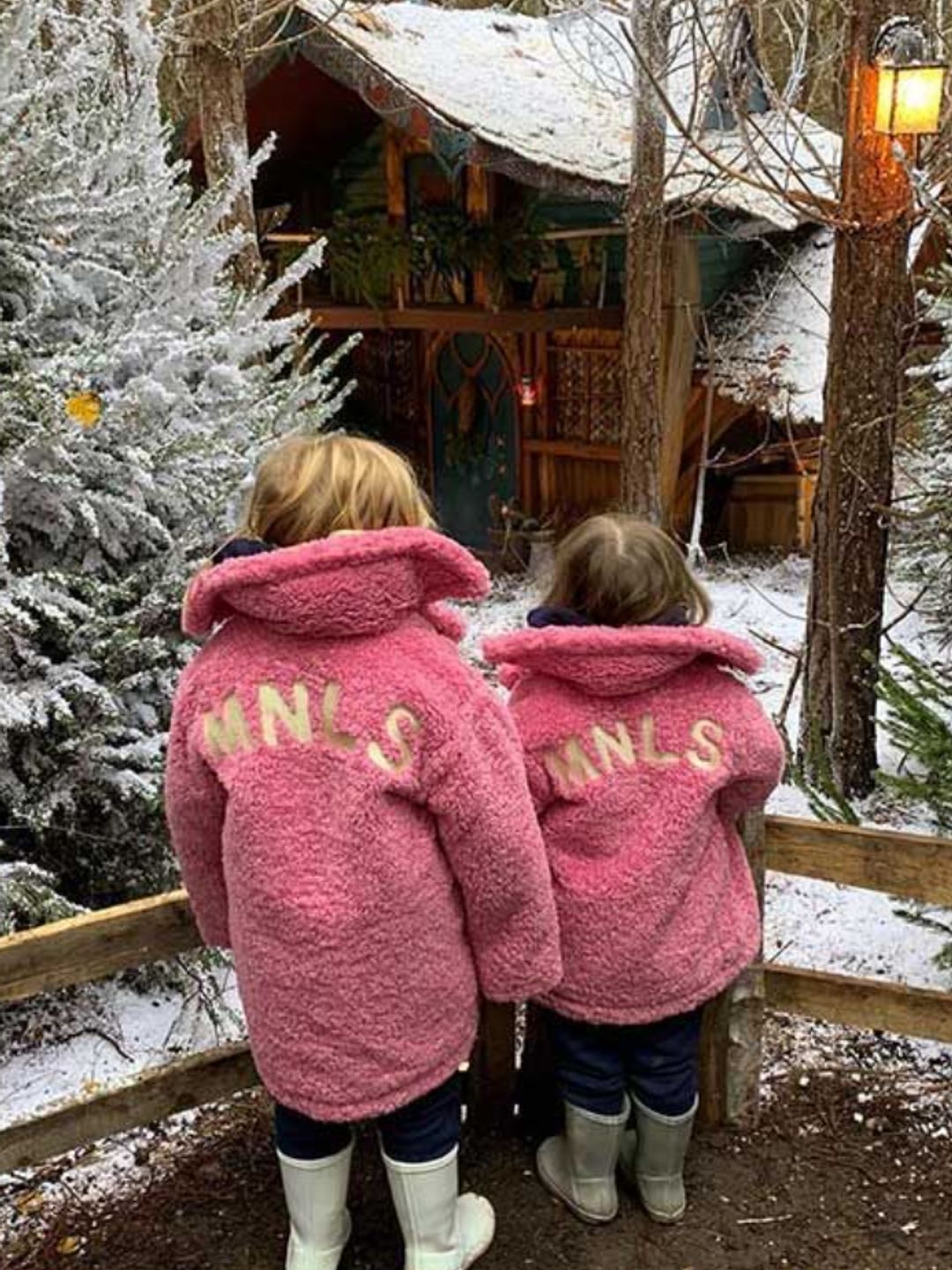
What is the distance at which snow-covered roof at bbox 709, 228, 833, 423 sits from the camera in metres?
9.78

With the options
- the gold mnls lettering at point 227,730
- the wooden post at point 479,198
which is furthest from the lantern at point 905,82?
the wooden post at point 479,198

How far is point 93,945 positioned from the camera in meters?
2.53

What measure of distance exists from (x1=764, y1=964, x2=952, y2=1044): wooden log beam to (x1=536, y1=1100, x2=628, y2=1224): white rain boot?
64cm

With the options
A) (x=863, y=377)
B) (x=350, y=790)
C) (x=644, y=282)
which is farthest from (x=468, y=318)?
(x=350, y=790)

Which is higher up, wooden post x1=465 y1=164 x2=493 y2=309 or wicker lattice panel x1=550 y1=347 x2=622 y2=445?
wooden post x1=465 y1=164 x2=493 y2=309

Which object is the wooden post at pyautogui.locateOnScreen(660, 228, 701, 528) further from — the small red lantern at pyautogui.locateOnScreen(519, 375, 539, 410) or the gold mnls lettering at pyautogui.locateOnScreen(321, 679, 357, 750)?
→ the gold mnls lettering at pyautogui.locateOnScreen(321, 679, 357, 750)

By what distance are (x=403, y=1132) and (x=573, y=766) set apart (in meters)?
0.76

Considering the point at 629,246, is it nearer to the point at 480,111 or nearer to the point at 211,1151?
the point at 480,111

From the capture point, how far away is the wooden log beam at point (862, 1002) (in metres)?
2.91

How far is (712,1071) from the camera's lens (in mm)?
2912

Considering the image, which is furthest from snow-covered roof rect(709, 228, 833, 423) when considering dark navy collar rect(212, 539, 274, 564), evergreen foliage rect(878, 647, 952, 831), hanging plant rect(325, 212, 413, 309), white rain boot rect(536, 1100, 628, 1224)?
dark navy collar rect(212, 539, 274, 564)

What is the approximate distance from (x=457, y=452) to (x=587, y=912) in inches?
424

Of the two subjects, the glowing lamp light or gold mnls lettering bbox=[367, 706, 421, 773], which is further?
the glowing lamp light

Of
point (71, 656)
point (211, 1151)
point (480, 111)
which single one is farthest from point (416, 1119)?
point (480, 111)
